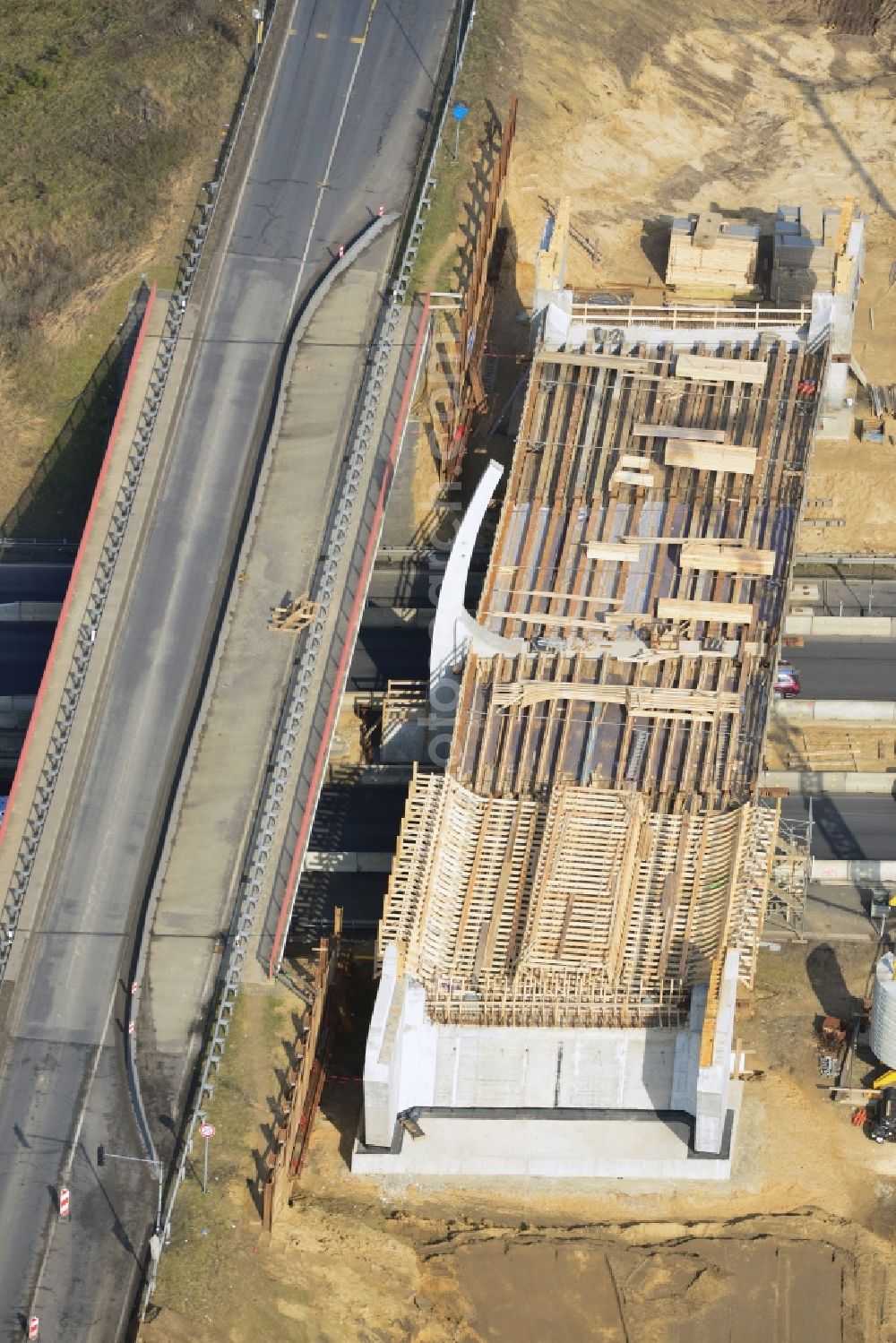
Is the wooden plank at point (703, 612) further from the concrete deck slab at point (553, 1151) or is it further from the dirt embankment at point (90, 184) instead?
the dirt embankment at point (90, 184)

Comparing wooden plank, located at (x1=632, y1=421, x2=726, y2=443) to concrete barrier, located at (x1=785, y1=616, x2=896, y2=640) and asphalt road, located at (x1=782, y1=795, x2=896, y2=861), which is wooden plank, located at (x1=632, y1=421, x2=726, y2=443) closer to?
concrete barrier, located at (x1=785, y1=616, x2=896, y2=640)

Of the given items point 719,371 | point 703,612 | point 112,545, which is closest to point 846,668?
point 703,612

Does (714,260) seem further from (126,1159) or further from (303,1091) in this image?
(126,1159)

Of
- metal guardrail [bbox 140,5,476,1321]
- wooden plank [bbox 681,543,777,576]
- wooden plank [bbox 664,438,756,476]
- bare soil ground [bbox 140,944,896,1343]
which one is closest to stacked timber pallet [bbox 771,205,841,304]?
wooden plank [bbox 664,438,756,476]

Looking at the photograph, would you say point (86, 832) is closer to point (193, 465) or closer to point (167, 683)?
point (167, 683)

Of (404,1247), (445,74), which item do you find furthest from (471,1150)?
(445,74)
